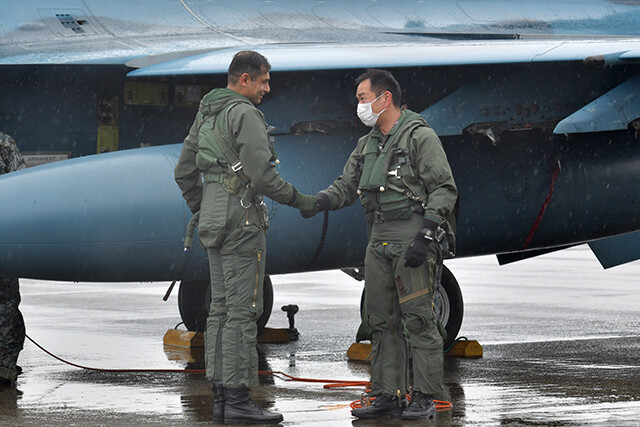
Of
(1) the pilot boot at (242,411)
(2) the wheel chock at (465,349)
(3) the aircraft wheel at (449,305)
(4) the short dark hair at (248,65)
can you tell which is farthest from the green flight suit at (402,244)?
(3) the aircraft wheel at (449,305)

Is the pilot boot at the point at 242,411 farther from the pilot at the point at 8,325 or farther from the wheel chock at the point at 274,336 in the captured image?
the wheel chock at the point at 274,336

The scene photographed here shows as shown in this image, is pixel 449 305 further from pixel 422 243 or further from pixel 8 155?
pixel 8 155

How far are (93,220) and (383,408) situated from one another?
7.47ft

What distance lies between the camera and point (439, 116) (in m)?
8.52

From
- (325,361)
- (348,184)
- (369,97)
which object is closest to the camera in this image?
(369,97)

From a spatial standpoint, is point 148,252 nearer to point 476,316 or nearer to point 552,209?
point 552,209

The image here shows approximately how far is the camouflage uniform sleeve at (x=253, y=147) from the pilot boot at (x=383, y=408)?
1.35 metres

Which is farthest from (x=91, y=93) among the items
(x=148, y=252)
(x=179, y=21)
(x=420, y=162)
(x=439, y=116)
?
(x=420, y=162)

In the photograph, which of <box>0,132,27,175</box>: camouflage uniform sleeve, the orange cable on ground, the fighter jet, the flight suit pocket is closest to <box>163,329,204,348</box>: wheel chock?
the orange cable on ground

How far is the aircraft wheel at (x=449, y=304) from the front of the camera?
32.8 ft

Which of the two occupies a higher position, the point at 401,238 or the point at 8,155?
the point at 8,155

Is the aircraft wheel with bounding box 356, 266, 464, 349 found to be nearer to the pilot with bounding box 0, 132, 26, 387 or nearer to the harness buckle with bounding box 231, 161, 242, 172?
the pilot with bounding box 0, 132, 26, 387

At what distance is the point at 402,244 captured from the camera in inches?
257

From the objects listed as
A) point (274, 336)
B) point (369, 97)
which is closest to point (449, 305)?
point (274, 336)
